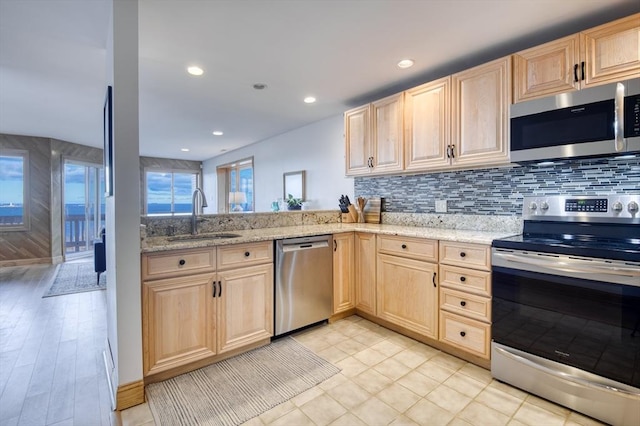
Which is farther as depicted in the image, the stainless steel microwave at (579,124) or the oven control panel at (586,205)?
the oven control panel at (586,205)

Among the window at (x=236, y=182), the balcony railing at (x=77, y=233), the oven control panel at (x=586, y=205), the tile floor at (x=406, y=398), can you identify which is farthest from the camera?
the window at (x=236, y=182)

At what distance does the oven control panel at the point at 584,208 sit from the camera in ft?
6.24

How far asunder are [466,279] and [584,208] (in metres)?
0.91

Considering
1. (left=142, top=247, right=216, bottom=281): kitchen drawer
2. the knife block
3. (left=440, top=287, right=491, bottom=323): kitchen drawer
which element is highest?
the knife block

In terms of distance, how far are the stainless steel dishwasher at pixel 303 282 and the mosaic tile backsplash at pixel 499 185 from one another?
107 centimetres

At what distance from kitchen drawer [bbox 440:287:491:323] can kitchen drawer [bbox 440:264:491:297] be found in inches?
1.6

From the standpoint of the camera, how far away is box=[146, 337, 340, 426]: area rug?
5.65 ft

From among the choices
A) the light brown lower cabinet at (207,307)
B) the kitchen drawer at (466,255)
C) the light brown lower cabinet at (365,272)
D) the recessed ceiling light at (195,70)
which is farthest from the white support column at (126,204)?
the kitchen drawer at (466,255)

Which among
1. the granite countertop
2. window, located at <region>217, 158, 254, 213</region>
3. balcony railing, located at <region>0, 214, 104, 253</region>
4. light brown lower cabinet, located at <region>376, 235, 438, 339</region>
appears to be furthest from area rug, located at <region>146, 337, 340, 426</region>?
balcony railing, located at <region>0, 214, 104, 253</region>

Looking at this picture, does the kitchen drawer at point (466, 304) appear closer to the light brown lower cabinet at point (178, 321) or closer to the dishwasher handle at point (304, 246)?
the dishwasher handle at point (304, 246)

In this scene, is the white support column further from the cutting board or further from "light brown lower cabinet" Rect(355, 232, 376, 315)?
the cutting board

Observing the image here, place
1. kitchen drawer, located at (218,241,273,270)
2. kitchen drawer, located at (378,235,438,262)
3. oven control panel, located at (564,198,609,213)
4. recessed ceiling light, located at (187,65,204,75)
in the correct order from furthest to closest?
recessed ceiling light, located at (187,65,204,75) < kitchen drawer, located at (378,235,438,262) < kitchen drawer, located at (218,241,273,270) < oven control panel, located at (564,198,609,213)

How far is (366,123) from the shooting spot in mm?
3244

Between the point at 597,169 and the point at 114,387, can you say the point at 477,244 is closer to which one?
the point at 597,169
